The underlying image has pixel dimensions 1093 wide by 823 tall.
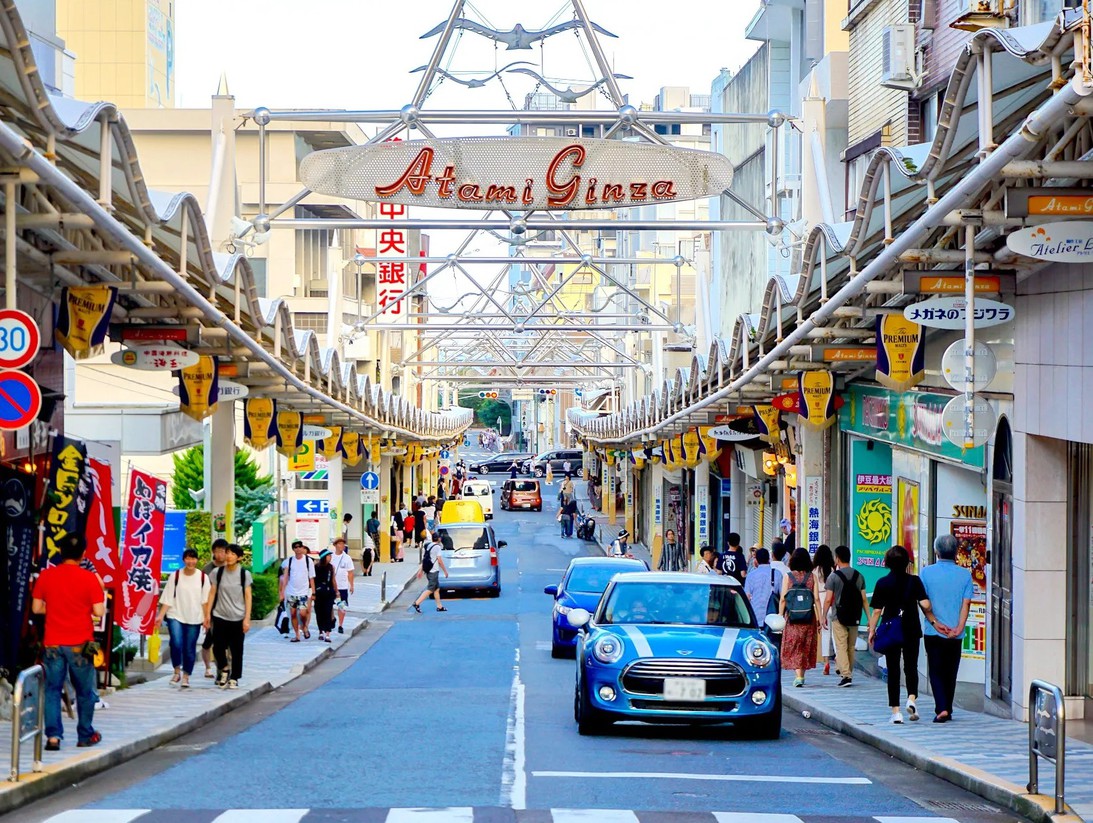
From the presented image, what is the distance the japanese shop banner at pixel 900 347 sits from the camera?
1552 cm

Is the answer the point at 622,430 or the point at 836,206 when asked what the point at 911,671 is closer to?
the point at 836,206

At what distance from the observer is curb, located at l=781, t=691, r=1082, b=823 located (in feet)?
31.5

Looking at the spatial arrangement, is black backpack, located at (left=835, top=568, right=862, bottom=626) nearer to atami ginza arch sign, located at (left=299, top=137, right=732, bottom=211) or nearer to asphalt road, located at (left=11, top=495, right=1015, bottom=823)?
asphalt road, located at (left=11, top=495, right=1015, bottom=823)

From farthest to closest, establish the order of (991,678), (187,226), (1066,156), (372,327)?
(372,327), (991,678), (187,226), (1066,156)

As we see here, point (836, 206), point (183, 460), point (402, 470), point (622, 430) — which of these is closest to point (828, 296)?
point (836, 206)

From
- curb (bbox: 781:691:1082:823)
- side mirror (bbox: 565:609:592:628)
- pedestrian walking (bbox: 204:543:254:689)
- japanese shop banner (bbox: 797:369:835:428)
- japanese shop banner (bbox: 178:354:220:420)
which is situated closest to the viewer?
curb (bbox: 781:691:1082:823)

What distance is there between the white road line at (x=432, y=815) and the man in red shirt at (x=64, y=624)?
12.2 feet

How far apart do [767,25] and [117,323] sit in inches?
922

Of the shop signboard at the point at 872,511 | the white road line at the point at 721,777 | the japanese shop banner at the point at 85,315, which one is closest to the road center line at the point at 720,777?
the white road line at the point at 721,777

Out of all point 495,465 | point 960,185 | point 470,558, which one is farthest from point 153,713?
point 495,465

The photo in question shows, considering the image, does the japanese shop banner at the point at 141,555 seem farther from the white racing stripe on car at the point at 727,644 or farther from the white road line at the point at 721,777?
the white road line at the point at 721,777

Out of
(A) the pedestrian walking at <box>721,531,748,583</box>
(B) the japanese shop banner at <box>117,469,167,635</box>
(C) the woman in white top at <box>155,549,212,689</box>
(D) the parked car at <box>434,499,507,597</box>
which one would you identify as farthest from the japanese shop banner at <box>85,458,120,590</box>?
(D) the parked car at <box>434,499,507,597</box>

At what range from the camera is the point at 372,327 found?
138ft

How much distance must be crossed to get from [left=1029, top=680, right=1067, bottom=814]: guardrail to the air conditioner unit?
569 inches
